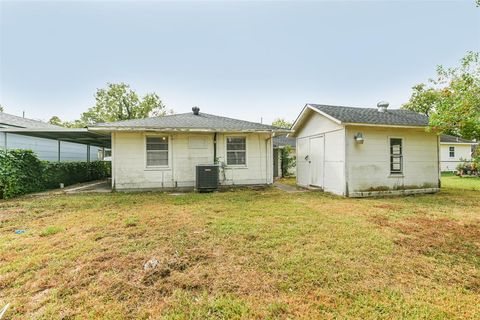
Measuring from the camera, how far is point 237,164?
930 centimetres

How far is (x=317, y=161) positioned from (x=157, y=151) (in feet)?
21.9

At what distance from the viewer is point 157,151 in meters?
8.66

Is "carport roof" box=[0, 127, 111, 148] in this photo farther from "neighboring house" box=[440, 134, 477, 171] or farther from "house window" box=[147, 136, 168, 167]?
"neighboring house" box=[440, 134, 477, 171]

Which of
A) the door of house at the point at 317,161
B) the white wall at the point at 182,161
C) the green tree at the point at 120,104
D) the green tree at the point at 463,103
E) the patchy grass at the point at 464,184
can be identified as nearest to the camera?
the green tree at the point at 463,103

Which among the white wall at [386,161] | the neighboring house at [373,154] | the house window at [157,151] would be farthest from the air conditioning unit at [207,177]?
the white wall at [386,161]

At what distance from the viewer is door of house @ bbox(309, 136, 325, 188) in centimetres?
887

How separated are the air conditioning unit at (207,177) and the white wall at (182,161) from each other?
2.20 ft

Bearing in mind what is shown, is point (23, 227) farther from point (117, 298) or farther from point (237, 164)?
point (237, 164)

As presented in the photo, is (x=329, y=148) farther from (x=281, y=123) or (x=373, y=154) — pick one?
(x=281, y=123)

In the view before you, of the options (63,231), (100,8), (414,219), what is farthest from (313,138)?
(100,8)

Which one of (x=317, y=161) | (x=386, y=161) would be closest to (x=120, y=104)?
(x=317, y=161)

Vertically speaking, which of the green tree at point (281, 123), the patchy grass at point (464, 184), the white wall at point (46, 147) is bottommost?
the patchy grass at point (464, 184)

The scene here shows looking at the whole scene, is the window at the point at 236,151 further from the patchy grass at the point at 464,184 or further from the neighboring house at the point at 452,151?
the neighboring house at the point at 452,151

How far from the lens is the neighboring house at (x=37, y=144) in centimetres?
1026
